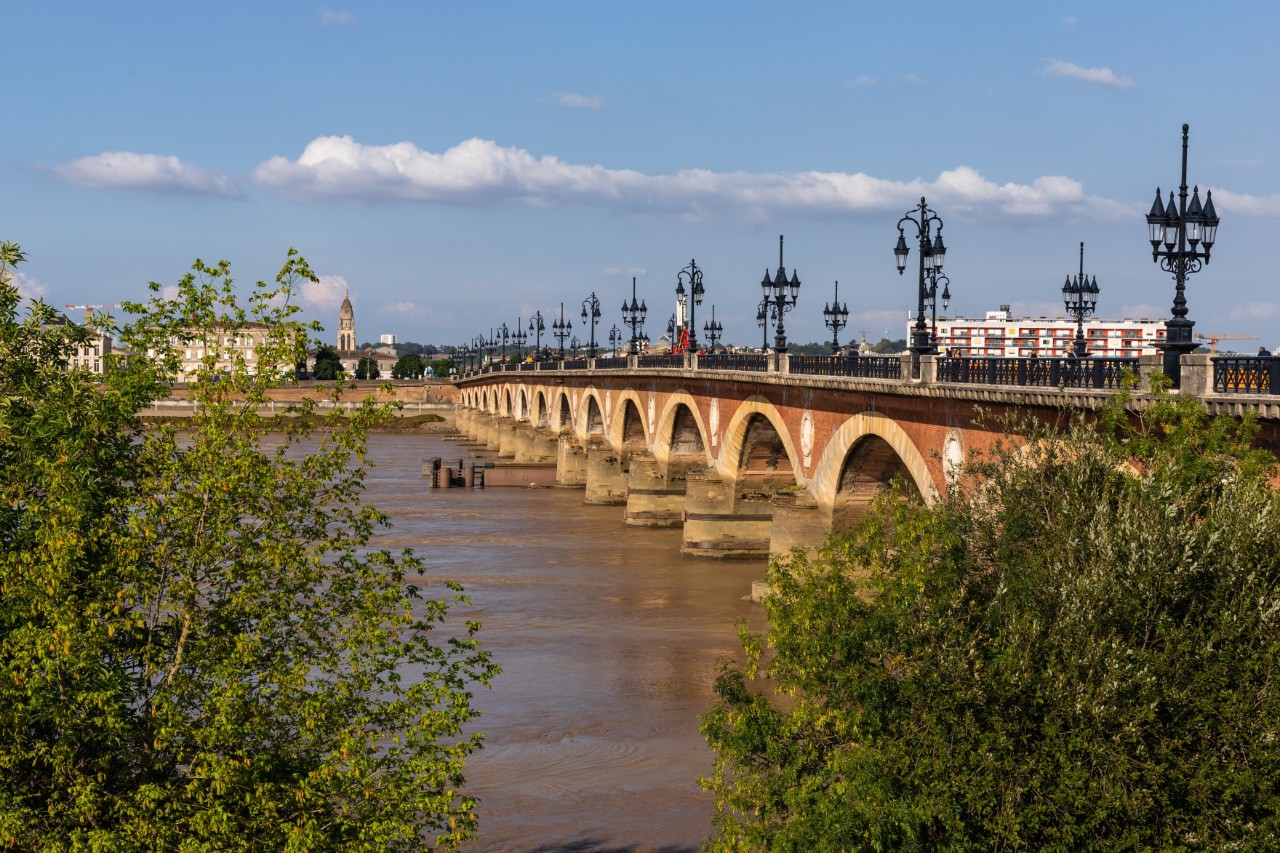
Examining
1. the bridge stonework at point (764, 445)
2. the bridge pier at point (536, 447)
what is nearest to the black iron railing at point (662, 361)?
the bridge stonework at point (764, 445)

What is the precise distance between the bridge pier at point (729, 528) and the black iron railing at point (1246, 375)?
2839 cm

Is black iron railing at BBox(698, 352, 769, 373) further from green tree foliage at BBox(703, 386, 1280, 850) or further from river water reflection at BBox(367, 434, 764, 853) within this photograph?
green tree foliage at BBox(703, 386, 1280, 850)

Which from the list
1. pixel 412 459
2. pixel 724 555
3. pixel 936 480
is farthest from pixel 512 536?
pixel 412 459

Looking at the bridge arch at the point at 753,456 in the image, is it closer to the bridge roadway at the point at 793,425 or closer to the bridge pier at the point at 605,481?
the bridge roadway at the point at 793,425

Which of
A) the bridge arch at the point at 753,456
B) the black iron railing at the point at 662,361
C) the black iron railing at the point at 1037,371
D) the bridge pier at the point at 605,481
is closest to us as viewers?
the black iron railing at the point at 1037,371

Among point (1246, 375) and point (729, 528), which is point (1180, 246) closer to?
point (1246, 375)

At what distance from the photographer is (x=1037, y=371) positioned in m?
22.1

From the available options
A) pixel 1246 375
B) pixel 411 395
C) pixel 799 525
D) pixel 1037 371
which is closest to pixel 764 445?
pixel 799 525

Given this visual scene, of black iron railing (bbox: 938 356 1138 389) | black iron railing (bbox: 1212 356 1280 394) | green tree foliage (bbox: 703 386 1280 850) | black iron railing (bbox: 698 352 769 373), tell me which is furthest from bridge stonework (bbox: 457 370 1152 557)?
green tree foliage (bbox: 703 386 1280 850)

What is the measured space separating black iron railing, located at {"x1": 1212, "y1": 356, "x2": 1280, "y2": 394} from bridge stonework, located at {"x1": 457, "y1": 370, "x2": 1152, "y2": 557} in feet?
9.08

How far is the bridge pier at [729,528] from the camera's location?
149 ft

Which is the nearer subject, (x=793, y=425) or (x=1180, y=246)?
(x=1180, y=246)

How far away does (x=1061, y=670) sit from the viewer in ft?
41.8

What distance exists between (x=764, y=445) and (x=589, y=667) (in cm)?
1762
